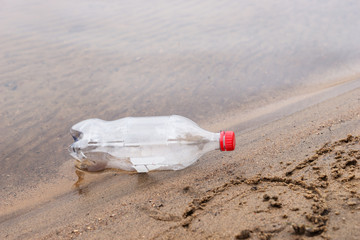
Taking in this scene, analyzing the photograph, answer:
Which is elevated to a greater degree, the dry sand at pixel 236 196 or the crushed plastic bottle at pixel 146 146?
the crushed plastic bottle at pixel 146 146

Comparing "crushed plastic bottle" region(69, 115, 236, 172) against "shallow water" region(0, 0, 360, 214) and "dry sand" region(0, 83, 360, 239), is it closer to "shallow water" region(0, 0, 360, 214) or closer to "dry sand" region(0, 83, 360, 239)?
"dry sand" region(0, 83, 360, 239)

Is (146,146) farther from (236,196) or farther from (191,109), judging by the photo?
(191,109)

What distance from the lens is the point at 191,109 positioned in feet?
12.5

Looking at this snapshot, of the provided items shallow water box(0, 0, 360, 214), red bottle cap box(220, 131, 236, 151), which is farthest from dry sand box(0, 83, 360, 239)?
shallow water box(0, 0, 360, 214)

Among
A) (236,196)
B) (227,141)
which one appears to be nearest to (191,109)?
(227,141)

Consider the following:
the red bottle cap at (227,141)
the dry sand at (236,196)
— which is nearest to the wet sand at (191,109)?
the dry sand at (236,196)

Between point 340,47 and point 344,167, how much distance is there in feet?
11.6

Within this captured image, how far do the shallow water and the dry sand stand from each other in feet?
2.01

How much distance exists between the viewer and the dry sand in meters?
1.78

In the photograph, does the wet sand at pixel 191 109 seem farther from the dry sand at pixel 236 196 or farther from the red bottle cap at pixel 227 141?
the red bottle cap at pixel 227 141

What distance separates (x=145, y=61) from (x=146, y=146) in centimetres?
235

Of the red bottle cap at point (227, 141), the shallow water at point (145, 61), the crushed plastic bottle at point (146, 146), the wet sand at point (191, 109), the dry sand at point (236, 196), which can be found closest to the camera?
the dry sand at point (236, 196)

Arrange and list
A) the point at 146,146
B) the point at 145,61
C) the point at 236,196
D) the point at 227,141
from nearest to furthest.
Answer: the point at 236,196, the point at 227,141, the point at 146,146, the point at 145,61

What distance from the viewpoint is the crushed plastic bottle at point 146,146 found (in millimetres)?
2559
